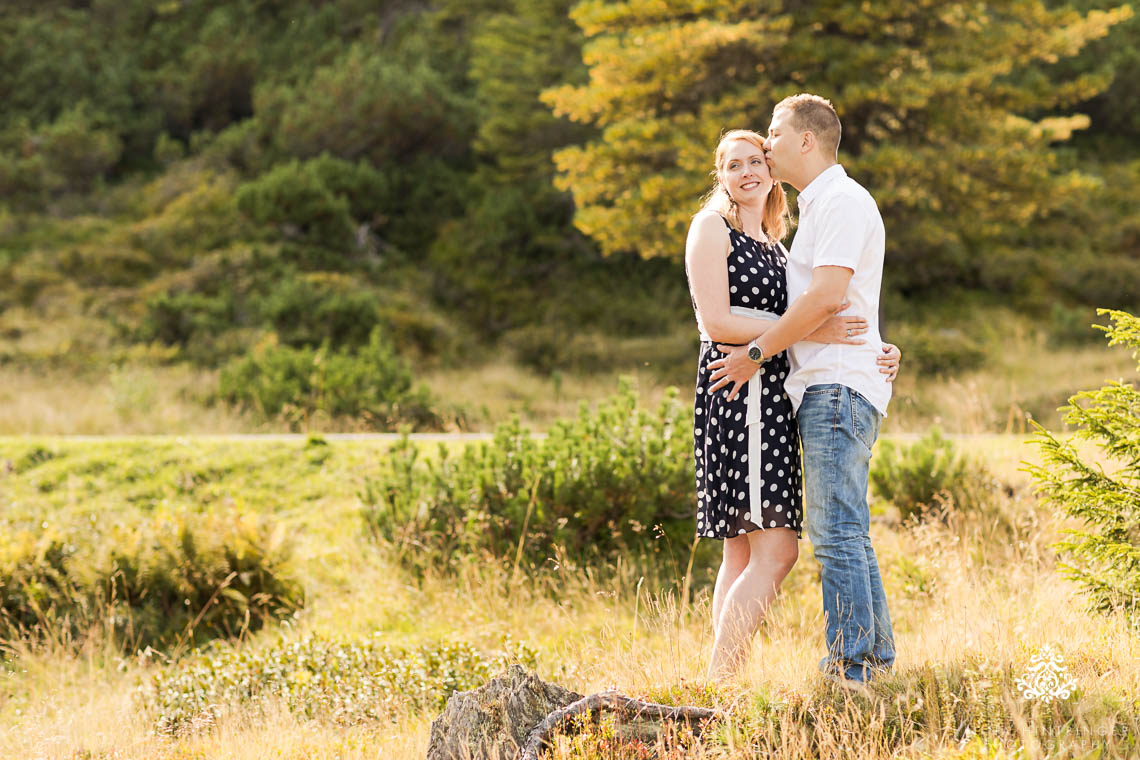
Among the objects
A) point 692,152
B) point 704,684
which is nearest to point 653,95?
point 692,152

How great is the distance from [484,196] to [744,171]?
19.7 metres

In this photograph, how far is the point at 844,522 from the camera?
10.7 ft

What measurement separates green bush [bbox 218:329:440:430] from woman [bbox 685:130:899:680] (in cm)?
694

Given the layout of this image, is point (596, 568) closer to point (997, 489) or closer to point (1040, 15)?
point (997, 489)

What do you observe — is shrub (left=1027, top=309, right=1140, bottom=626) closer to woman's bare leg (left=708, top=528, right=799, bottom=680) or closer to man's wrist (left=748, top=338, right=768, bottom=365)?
woman's bare leg (left=708, top=528, right=799, bottom=680)

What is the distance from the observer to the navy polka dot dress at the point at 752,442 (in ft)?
11.0

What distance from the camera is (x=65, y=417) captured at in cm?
1075

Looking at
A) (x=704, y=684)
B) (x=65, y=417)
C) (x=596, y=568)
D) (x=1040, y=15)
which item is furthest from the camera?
(x=1040, y=15)

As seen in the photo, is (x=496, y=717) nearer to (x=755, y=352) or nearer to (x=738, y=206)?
(x=755, y=352)

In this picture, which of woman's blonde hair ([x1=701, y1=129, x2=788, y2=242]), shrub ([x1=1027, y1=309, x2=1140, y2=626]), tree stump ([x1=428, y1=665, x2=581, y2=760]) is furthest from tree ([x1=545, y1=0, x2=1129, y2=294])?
tree stump ([x1=428, y1=665, x2=581, y2=760])

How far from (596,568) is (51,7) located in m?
29.4

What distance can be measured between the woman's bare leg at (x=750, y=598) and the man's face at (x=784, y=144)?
1.26m

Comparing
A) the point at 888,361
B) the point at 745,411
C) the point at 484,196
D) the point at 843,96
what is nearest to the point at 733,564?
the point at 745,411

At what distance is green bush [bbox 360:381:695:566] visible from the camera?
6035mm
